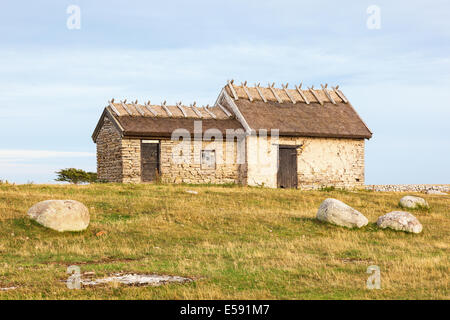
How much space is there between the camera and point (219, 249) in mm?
14758

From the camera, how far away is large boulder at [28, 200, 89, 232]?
16.7 metres

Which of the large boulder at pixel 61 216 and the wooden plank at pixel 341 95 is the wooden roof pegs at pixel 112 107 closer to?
the large boulder at pixel 61 216

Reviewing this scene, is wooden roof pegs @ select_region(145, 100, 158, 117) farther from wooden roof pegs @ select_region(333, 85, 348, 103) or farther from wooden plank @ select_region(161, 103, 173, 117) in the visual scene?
wooden roof pegs @ select_region(333, 85, 348, 103)

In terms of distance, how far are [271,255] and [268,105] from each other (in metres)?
23.4

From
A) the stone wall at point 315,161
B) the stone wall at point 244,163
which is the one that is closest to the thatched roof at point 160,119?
the stone wall at point 244,163

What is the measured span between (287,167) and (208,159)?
5347 millimetres

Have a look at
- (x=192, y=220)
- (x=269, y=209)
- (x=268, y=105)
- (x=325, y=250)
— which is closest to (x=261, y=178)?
(x=268, y=105)

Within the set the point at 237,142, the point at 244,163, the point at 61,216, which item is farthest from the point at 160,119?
the point at 61,216

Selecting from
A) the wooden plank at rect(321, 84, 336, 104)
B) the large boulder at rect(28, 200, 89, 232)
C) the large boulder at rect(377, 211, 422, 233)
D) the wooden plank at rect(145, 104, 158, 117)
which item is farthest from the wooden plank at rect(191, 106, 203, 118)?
the large boulder at rect(28, 200, 89, 232)

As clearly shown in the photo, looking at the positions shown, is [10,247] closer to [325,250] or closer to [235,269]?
[235,269]

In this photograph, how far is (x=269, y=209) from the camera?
74.1ft

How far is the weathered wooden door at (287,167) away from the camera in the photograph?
3431 cm

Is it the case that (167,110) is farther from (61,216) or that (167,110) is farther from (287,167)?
(61,216)

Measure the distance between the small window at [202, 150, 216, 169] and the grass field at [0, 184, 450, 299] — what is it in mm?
A: 7346
